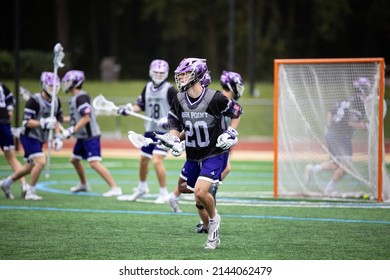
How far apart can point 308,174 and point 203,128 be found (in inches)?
184

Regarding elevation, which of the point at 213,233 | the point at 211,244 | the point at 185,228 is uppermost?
the point at 213,233

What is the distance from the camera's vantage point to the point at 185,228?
9.99m

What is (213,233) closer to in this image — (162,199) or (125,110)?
(162,199)

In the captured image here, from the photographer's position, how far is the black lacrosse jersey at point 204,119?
8.69 meters

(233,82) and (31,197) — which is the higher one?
(233,82)

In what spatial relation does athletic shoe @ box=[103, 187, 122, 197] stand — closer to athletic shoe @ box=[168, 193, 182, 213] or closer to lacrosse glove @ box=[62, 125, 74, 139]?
lacrosse glove @ box=[62, 125, 74, 139]

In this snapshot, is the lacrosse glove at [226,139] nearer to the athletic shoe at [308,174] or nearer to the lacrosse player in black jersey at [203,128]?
the lacrosse player in black jersey at [203,128]

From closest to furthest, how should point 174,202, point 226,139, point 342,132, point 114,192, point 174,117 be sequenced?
point 226,139
point 174,117
point 174,202
point 342,132
point 114,192

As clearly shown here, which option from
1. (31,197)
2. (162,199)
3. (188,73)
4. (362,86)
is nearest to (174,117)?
(188,73)

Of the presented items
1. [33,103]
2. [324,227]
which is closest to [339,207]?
[324,227]

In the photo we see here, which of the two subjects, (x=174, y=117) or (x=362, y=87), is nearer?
(x=174, y=117)

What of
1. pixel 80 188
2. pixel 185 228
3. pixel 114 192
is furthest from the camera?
pixel 80 188

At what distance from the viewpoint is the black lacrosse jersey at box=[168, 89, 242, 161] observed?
8.69 meters

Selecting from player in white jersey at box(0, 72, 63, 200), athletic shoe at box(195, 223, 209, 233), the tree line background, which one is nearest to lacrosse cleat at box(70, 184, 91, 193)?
player in white jersey at box(0, 72, 63, 200)
